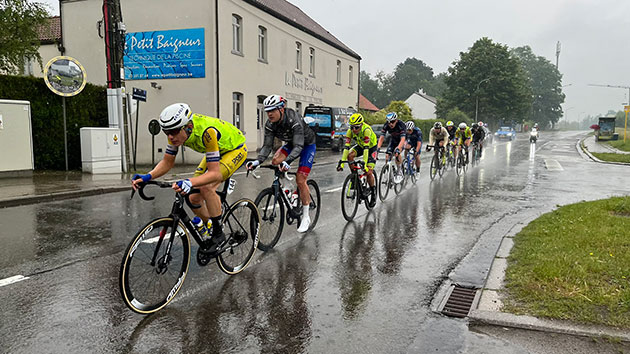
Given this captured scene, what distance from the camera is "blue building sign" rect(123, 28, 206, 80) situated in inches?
838

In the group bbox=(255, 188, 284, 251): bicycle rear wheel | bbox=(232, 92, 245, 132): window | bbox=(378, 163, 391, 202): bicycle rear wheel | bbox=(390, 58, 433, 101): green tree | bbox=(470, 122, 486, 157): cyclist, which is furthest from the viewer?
A: bbox=(390, 58, 433, 101): green tree

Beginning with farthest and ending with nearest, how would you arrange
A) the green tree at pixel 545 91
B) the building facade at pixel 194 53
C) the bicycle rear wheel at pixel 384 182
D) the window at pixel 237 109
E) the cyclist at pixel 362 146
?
the green tree at pixel 545 91 < the window at pixel 237 109 < the building facade at pixel 194 53 < the bicycle rear wheel at pixel 384 182 < the cyclist at pixel 362 146

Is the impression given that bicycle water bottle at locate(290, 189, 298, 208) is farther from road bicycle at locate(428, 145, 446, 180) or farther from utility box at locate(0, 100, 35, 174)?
utility box at locate(0, 100, 35, 174)

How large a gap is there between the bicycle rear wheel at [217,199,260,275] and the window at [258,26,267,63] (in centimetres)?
2111

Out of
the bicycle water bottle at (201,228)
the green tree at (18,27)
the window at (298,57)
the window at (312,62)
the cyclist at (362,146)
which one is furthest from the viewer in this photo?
the window at (312,62)

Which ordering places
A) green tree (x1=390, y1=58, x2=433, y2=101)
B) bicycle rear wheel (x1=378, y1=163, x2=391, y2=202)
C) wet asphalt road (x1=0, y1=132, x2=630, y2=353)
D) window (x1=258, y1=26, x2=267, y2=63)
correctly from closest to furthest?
1. wet asphalt road (x1=0, y1=132, x2=630, y2=353)
2. bicycle rear wheel (x1=378, y1=163, x2=391, y2=202)
3. window (x1=258, y1=26, x2=267, y2=63)
4. green tree (x1=390, y1=58, x2=433, y2=101)

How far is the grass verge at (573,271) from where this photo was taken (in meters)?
3.87

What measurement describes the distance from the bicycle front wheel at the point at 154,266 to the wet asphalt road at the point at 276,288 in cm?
15

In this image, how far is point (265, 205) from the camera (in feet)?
19.2

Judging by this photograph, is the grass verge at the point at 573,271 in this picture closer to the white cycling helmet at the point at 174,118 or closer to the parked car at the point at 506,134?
the white cycling helmet at the point at 174,118

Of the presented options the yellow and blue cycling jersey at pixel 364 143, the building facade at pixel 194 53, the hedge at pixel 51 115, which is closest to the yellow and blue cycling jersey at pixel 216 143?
the yellow and blue cycling jersey at pixel 364 143

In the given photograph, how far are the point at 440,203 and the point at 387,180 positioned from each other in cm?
129

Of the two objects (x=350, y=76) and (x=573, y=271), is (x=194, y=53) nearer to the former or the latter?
(x=573, y=271)

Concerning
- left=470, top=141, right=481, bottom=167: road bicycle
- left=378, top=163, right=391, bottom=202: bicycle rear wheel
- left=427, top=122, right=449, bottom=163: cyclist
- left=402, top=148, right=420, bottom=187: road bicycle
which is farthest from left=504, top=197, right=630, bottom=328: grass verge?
left=470, top=141, right=481, bottom=167: road bicycle
